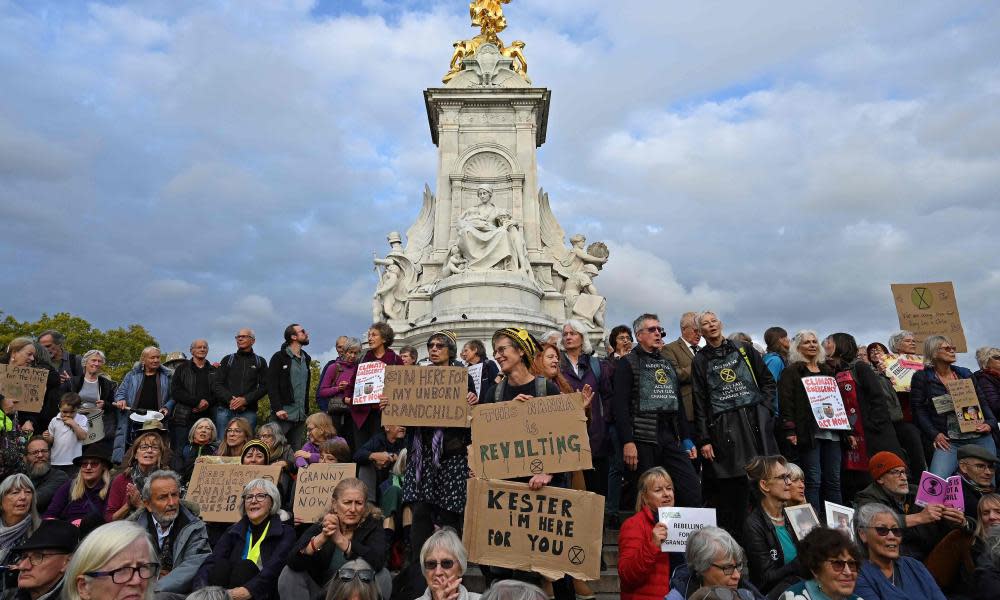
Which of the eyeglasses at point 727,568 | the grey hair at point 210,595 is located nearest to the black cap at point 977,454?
the eyeglasses at point 727,568

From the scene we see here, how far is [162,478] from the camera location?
5750mm

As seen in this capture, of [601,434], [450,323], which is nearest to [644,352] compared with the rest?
[601,434]

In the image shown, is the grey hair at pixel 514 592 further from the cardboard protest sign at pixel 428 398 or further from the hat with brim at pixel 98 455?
the hat with brim at pixel 98 455

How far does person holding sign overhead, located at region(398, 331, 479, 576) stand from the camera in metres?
5.64

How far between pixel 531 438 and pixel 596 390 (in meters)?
2.57

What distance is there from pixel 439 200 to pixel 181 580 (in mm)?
15544

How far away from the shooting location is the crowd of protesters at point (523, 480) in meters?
4.46

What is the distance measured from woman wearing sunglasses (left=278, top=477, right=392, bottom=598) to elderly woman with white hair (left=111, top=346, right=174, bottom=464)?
4.98 meters

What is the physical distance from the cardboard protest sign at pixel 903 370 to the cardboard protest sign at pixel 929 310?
71.8 inches

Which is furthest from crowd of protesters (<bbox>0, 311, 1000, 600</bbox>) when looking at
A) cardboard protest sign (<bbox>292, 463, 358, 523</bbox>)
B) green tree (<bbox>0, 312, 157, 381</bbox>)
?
green tree (<bbox>0, 312, 157, 381</bbox>)

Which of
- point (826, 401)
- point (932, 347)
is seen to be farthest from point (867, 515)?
point (932, 347)

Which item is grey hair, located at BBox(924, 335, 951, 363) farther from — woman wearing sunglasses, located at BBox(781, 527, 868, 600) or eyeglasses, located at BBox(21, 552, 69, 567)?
eyeglasses, located at BBox(21, 552, 69, 567)

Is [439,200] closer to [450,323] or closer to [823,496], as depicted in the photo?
[450,323]

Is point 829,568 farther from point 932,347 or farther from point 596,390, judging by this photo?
point 932,347
